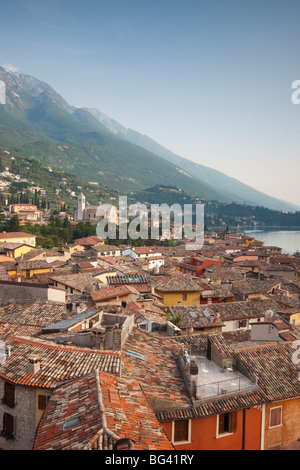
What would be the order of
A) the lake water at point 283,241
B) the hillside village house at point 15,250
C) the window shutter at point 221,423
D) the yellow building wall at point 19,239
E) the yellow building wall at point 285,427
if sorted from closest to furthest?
1. the window shutter at point 221,423
2. the yellow building wall at point 285,427
3. the hillside village house at point 15,250
4. the yellow building wall at point 19,239
5. the lake water at point 283,241

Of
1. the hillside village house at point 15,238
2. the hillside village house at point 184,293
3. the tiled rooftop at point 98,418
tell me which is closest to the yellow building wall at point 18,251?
the hillside village house at point 15,238

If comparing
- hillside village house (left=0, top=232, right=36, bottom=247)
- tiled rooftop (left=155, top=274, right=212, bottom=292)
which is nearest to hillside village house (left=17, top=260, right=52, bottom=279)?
tiled rooftop (left=155, top=274, right=212, bottom=292)

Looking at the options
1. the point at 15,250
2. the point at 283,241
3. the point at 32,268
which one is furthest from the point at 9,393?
the point at 283,241

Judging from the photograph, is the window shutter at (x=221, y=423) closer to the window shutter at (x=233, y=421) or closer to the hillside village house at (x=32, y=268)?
the window shutter at (x=233, y=421)

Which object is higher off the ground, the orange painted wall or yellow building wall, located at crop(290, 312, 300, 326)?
the orange painted wall

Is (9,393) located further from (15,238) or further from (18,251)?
(15,238)

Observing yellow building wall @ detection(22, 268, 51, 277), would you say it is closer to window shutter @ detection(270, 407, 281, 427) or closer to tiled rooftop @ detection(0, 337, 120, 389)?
tiled rooftop @ detection(0, 337, 120, 389)
